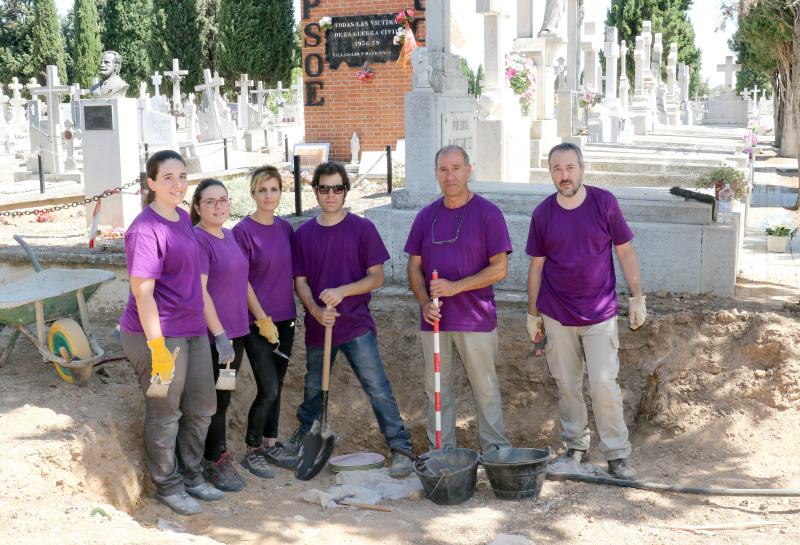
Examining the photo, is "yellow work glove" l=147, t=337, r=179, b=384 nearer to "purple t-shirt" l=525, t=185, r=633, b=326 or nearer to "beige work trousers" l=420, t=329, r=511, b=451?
"beige work trousers" l=420, t=329, r=511, b=451

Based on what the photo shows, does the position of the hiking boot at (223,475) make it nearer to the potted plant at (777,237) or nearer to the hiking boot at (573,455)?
the hiking boot at (573,455)

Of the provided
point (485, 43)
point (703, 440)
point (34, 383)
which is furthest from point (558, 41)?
point (34, 383)

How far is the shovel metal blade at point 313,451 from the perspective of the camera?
17.4 ft

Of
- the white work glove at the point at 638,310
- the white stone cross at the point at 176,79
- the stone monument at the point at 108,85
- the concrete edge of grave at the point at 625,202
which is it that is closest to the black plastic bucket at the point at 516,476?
the white work glove at the point at 638,310

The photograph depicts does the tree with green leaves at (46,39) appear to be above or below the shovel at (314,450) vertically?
above

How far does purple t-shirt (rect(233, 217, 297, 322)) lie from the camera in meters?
5.01

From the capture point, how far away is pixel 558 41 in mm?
15133

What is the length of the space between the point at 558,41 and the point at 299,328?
992cm

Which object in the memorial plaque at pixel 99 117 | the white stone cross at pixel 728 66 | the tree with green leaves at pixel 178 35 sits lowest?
the memorial plaque at pixel 99 117

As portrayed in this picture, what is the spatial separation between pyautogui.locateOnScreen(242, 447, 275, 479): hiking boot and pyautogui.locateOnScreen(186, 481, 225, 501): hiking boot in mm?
425

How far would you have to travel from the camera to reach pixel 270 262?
5.04 metres

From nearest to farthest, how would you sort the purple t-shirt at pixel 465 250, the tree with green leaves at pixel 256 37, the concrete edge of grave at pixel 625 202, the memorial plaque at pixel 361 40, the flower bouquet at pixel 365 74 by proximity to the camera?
the purple t-shirt at pixel 465 250 → the concrete edge of grave at pixel 625 202 → the flower bouquet at pixel 365 74 → the memorial plaque at pixel 361 40 → the tree with green leaves at pixel 256 37

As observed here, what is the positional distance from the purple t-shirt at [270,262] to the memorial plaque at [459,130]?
381cm

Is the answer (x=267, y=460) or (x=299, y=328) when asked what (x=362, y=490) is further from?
(x=299, y=328)
